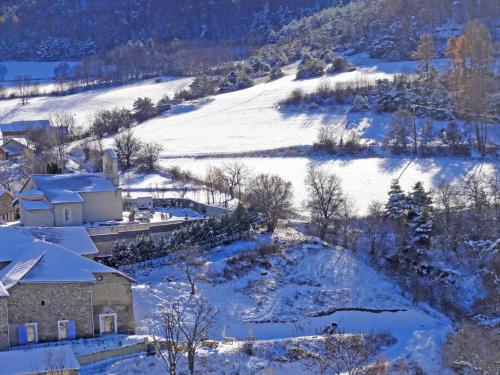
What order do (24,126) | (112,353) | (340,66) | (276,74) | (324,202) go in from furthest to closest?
(276,74)
(340,66)
(24,126)
(324,202)
(112,353)

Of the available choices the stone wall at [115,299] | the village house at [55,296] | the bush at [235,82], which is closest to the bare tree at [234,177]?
the stone wall at [115,299]

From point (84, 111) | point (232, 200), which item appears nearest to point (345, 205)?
point (232, 200)

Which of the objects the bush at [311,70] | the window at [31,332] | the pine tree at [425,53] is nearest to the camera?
the window at [31,332]

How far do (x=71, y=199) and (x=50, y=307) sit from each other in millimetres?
11371

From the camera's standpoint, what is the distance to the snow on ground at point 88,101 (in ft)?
277

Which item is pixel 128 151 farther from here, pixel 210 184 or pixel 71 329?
pixel 71 329

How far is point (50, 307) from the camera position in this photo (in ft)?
93.8

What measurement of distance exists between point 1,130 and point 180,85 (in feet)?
99.3

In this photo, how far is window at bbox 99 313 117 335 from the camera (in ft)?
97.3

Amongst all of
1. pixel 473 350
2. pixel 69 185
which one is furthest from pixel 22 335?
pixel 473 350

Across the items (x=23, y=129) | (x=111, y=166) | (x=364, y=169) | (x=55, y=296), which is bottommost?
(x=55, y=296)

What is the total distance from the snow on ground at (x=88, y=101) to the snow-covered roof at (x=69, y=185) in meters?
37.6

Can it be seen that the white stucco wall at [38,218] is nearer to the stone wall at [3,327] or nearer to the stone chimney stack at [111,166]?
the stone chimney stack at [111,166]

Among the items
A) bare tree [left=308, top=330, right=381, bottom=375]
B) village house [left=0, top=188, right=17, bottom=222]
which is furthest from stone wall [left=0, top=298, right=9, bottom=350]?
village house [left=0, top=188, right=17, bottom=222]
